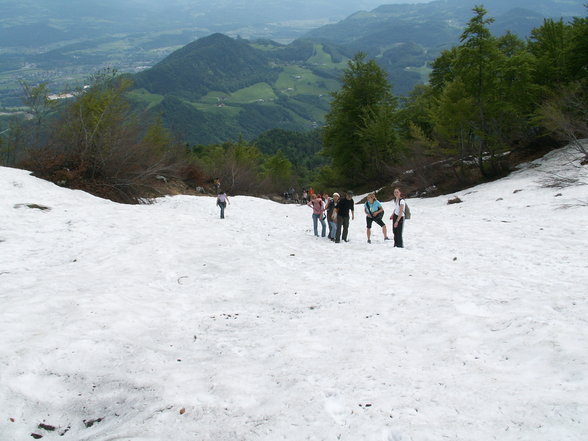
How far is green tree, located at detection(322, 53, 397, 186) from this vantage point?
37188mm

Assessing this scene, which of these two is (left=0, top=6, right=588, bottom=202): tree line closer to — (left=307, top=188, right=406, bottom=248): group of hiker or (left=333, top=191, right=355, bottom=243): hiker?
(left=307, top=188, right=406, bottom=248): group of hiker

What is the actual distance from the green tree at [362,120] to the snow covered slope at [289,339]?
26.0 m

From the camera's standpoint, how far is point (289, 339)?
6172 millimetres

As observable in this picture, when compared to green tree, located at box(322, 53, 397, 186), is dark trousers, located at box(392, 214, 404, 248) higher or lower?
lower

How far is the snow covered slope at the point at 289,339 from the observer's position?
399 cm

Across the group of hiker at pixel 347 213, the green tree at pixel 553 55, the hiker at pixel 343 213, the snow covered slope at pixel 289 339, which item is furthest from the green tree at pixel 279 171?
the snow covered slope at pixel 289 339

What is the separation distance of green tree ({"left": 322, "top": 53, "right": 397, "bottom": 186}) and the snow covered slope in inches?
1024

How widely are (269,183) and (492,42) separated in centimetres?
3328

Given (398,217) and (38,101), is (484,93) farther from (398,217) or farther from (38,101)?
(38,101)

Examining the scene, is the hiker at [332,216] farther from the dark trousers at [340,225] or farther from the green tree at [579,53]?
the green tree at [579,53]

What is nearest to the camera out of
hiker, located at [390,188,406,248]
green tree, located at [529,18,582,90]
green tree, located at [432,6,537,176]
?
hiker, located at [390,188,406,248]

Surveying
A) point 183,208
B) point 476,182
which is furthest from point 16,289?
point 476,182

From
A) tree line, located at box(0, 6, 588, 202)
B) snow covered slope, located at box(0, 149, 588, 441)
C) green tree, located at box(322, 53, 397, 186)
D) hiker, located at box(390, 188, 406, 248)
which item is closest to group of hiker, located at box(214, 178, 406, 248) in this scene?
hiker, located at box(390, 188, 406, 248)

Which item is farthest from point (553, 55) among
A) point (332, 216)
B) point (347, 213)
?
point (332, 216)
